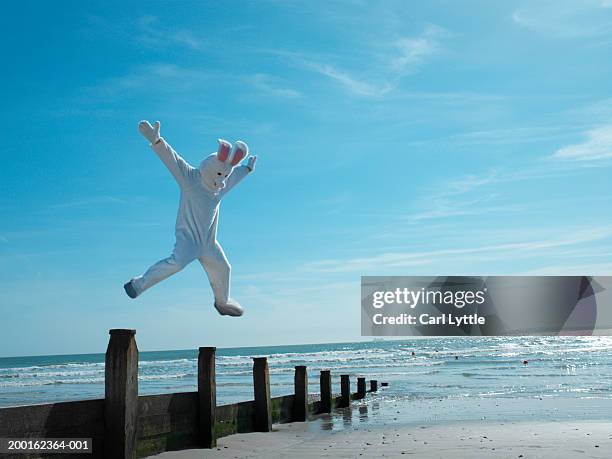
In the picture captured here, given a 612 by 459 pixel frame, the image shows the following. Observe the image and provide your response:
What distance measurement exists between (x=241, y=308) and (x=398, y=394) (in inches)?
649

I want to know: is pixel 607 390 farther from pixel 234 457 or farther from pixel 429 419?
pixel 234 457

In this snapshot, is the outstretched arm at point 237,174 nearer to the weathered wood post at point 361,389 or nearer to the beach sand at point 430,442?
the beach sand at point 430,442

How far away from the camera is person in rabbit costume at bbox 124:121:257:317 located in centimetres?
649

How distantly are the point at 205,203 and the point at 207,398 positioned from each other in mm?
4110

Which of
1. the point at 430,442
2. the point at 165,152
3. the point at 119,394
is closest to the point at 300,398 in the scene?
the point at 430,442

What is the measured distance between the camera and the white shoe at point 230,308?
6707mm

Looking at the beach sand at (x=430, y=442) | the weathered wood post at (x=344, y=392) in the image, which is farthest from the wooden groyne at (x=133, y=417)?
the weathered wood post at (x=344, y=392)

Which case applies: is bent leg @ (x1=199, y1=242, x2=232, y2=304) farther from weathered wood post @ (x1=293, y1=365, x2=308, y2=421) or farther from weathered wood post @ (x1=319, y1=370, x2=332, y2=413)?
weathered wood post @ (x1=319, y1=370, x2=332, y2=413)

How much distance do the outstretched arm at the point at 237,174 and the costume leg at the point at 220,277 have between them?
592 millimetres

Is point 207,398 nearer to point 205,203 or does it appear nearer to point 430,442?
point 430,442

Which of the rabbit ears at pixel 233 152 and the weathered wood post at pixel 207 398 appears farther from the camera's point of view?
the weathered wood post at pixel 207 398

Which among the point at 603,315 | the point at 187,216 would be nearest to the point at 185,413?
the point at 187,216

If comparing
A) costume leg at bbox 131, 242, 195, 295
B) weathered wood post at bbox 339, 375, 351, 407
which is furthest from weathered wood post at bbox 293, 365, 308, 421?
costume leg at bbox 131, 242, 195, 295

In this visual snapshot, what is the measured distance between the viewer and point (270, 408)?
40.5 feet
